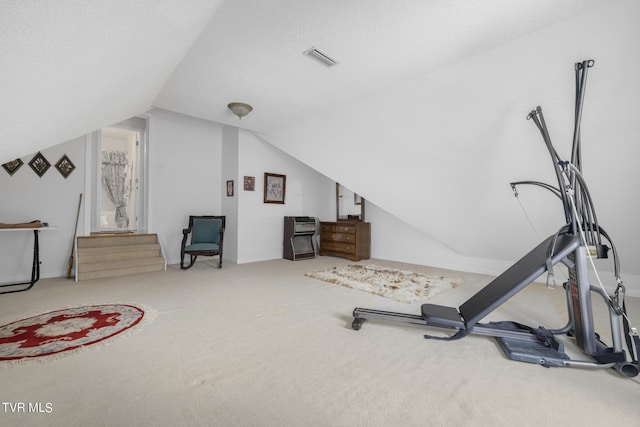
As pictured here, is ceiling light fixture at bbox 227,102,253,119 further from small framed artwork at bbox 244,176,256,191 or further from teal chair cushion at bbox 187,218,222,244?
teal chair cushion at bbox 187,218,222,244

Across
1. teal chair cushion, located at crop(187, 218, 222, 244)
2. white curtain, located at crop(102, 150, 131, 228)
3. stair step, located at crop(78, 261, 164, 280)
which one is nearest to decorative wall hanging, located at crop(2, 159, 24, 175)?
stair step, located at crop(78, 261, 164, 280)

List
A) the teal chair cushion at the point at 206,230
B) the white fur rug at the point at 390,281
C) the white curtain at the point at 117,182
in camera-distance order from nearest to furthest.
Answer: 1. the white fur rug at the point at 390,281
2. the teal chair cushion at the point at 206,230
3. the white curtain at the point at 117,182

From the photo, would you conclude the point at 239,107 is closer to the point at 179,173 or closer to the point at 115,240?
the point at 179,173

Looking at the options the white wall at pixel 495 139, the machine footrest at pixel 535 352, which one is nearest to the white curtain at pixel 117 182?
the white wall at pixel 495 139

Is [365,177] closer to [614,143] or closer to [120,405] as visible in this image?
[614,143]

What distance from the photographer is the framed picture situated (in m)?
5.81

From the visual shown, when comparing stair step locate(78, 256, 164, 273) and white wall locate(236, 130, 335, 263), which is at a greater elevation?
white wall locate(236, 130, 335, 263)

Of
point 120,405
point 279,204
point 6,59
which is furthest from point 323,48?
point 279,204

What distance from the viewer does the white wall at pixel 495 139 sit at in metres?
2.07

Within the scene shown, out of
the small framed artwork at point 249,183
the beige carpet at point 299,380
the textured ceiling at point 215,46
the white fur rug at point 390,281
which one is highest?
the textured ceiling at point 215,46

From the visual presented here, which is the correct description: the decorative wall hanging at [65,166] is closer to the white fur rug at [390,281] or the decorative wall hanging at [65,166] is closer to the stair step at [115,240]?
the stair step at [115,240]

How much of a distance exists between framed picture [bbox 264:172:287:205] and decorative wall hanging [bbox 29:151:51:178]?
3.41m

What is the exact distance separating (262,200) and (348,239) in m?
2.05

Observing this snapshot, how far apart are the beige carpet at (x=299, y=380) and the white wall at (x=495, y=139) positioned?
1373 mm
